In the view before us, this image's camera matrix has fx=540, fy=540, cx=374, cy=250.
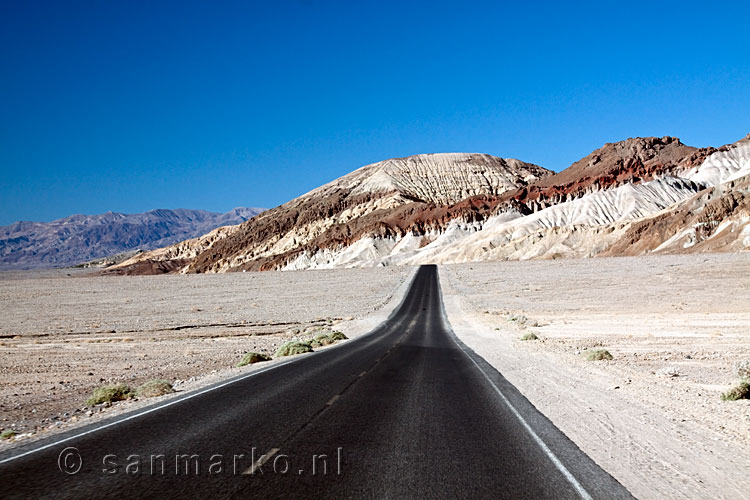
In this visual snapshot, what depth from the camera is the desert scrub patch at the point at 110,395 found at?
11469mm

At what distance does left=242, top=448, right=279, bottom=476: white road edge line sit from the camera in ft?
19.9

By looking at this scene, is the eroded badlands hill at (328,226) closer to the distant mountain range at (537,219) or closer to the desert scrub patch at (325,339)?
the distant mountain range at (537,219)

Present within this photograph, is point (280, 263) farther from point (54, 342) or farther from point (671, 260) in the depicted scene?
point (54, 342)

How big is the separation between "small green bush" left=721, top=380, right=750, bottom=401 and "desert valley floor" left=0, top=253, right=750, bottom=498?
233 millimetres

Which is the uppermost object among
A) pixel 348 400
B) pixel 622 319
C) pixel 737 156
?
pixel 737 156

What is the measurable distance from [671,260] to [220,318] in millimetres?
57583

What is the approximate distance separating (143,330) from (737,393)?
113 ft

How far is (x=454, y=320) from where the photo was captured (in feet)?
128

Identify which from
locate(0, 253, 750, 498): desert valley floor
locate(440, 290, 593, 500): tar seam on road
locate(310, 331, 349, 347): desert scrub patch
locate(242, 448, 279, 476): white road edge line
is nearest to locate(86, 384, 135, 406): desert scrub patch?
locate(0, 253, 750, 498): desert valley floor

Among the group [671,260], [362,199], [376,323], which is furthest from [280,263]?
[376,323]

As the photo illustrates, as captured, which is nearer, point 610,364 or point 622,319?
point 610,364

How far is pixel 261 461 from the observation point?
6.44 m

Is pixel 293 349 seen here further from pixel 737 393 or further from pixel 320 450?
pixel 737 393

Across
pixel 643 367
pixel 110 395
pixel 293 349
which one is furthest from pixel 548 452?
pixel 293 349
